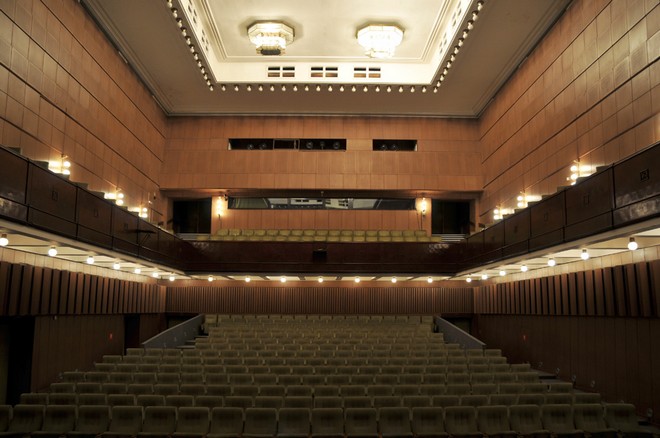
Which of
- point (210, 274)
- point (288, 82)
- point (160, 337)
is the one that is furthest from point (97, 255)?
point (288, 82)

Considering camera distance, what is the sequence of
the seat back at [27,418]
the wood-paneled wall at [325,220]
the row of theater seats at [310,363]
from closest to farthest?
the seat back at [27,418]
the row of theater seats at [310,363]
the wood-paneled wall at [325,220]

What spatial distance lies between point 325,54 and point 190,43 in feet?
14.8

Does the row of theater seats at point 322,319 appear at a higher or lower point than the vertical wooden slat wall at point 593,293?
lower

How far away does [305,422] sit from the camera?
7.72m

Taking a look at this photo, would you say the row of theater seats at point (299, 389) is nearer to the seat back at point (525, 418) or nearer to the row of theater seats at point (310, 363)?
the row of theater seats at point (310, 363)

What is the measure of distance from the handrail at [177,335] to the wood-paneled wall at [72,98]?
13.7 ft

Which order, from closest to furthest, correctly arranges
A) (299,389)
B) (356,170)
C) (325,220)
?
1. (299,389)
2. (356,170)
3. (325,220)

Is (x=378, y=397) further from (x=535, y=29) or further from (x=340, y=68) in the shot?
(x=340, y=68)

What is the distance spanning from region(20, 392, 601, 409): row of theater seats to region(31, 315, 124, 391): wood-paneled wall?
11.4ft

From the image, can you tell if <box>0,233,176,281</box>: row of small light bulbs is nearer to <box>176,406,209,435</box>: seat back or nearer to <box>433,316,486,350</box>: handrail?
<box>176,406,209,435</box>: seat back

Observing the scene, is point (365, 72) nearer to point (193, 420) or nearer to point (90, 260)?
point (90, 260)

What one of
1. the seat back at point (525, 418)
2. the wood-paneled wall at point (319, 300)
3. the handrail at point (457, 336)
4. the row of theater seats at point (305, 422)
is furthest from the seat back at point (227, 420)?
the wood-paneled wall at point (319, 300)

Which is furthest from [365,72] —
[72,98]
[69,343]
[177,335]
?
[69,343]

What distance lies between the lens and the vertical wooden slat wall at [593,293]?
377 inches
